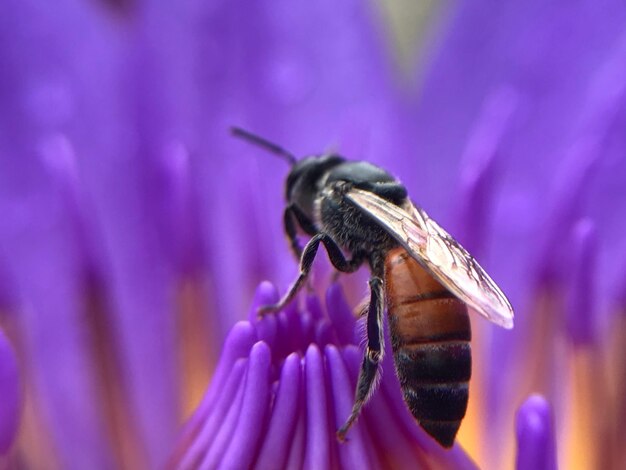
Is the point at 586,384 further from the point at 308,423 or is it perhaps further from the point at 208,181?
the point at 208,181

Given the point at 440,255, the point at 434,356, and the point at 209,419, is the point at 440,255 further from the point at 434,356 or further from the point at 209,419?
the point at 209,419

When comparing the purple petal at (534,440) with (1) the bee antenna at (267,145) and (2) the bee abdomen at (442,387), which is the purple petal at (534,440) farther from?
(1) the bee antenna at (267,145)

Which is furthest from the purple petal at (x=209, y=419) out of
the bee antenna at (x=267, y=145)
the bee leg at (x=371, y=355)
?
the bee antenna at (x=267, y=145)

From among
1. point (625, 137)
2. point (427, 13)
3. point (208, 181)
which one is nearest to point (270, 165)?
point (208, 181)

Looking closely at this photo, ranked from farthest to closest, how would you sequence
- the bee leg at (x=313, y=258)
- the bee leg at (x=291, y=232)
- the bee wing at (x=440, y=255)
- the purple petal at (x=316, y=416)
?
the bee leg at (x=291, y=232) < the bee leg at (x=313, y=258) < the purple petal at (x=316, y=416) < the bee wing at (x=440, y=255)

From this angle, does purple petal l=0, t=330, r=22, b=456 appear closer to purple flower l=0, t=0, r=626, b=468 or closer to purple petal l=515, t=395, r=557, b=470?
purple flower l=0, t=0, r=626, b=468

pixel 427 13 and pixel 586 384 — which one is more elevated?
pixel 427 13

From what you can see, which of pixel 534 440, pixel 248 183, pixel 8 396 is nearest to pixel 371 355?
pixel 534 440
